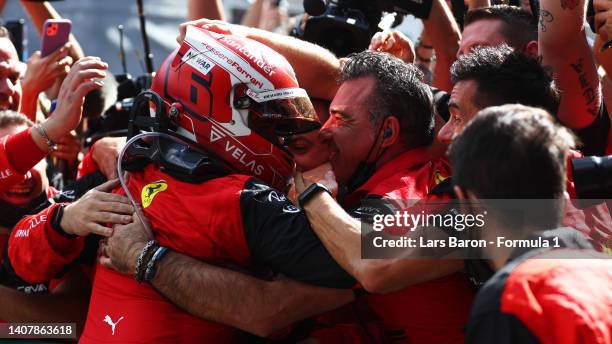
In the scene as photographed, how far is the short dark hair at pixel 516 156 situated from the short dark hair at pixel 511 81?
88 cm

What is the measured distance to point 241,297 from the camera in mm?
2840

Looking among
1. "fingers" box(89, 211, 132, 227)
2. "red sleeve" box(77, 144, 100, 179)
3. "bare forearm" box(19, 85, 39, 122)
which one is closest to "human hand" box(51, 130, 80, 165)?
"bare forearm" box(19, 85, 39, 122)

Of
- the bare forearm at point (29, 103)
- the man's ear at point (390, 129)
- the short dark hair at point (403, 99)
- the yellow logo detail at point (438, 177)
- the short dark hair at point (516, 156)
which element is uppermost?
the short dark hair at point (516, 156)

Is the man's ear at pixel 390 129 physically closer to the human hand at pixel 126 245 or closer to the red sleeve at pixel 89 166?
the human hand at pixel 126 245

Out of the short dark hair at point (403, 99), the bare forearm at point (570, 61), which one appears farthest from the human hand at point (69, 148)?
the bare forearm at point (570, 61)

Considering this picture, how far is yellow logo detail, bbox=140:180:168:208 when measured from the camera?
308 cm

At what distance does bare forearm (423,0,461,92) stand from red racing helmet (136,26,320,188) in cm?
127

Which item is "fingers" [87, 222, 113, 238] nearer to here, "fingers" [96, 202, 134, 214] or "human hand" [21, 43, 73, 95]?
"fingers" [96, 202, 134, 214]

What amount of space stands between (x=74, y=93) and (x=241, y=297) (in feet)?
5.16

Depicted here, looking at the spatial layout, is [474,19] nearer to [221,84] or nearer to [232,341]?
[221,84]

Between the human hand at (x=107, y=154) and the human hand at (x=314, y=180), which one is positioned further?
the human hand at (x=107, y=154)

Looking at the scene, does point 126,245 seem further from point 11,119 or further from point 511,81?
point 11,119

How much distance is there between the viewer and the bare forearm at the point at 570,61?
10.5 feet

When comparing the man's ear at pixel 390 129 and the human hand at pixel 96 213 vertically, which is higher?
the man's ear at pixel 390 129
